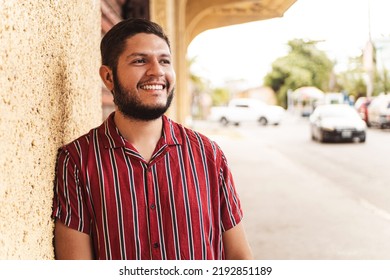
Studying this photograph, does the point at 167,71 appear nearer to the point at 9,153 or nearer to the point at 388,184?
the point at 9,153

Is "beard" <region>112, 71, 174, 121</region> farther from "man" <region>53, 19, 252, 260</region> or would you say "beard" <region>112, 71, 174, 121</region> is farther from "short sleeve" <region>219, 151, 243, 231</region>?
"short sleeve" <region>219, 151, 243, 231</region>

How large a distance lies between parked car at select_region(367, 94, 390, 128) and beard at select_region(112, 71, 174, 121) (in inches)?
632

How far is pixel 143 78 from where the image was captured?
1.24 metres

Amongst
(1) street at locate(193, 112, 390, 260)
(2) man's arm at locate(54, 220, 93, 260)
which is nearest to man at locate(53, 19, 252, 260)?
(2) man's arm at locate(54, 220, 93, 260)

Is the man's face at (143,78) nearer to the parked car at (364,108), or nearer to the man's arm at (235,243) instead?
the man's arm at (235,243)

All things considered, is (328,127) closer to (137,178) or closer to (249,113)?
(249,113)

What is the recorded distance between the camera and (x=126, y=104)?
126cm

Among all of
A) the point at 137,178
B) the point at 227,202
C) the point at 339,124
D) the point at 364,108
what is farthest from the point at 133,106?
the point at 364,108

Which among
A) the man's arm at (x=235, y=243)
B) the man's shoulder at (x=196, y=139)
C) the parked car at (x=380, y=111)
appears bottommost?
the man's arm at (x=235, y=243)

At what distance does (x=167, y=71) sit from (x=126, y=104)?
0.14m

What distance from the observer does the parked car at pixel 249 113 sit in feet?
79.2

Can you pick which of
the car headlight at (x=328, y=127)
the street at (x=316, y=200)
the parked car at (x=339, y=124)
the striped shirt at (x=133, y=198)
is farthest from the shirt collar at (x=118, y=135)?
→ the car headlight at (x=328, y=127)

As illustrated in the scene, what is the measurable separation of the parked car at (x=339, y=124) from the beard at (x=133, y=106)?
13612 mm
